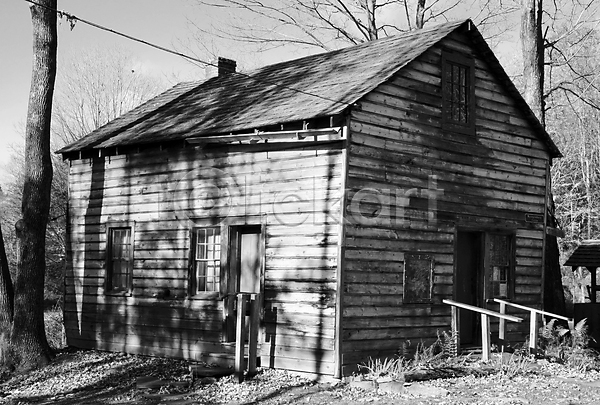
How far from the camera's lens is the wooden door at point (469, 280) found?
1517cm

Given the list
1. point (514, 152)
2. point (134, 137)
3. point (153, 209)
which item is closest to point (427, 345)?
point (514, 152)

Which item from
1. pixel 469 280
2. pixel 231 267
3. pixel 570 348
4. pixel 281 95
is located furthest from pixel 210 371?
pixel 570 348

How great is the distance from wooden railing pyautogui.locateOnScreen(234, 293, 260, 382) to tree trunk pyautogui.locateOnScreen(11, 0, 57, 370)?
16.6 feet

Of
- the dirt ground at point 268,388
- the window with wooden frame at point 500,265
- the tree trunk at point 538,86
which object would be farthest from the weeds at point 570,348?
the tree trunk at point 538,86

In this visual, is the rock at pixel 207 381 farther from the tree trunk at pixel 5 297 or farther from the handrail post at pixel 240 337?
the tree trunk at pixel 5 297

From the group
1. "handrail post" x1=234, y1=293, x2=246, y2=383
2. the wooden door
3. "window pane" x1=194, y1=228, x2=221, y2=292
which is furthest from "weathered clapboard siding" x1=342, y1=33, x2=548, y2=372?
"window pane" x1=194, y1=228, x2=221, y2=292

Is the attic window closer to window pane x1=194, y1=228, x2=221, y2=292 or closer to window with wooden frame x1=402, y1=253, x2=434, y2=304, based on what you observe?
window with wooden frame x1=402, y1=253, x2=434, y2=304

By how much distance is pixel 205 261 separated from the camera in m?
14.8

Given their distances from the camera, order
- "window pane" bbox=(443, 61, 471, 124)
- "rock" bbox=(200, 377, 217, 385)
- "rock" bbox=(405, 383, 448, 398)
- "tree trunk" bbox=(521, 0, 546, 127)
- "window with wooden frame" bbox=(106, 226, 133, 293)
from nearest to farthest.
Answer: "rock" bbox=(405, 383, 448, 398) < "rock" bbox=(200, 377, 217, 385) < "window pane" bbox=(443, 61, 471, 124) < "window with wooden frame" bbox=(106, 226, 133, 293) < "tree trunk" bbox=(521, 0, 546, 127)

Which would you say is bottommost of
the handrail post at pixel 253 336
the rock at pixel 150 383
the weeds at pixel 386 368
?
the rock at pixel 150 383

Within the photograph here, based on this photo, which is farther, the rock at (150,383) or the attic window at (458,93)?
the attic window at (458,93)

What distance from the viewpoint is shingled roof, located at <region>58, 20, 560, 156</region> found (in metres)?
13.5

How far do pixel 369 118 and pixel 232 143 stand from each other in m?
2.70

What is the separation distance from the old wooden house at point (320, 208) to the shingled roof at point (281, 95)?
68 mm
